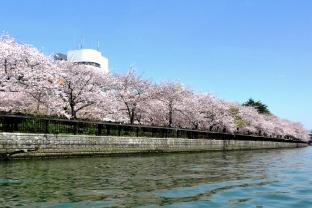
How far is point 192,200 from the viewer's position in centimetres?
1220

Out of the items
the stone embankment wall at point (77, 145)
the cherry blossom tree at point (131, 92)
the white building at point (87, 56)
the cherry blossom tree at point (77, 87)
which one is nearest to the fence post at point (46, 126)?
the stone embankment wall at point (77, 145)

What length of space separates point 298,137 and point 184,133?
8024 cm

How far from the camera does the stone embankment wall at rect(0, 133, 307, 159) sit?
86.8 ft

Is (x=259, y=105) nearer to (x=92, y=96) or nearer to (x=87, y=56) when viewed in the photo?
(x=87, y=56)

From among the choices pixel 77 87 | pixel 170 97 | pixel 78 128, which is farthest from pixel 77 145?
pixel 170 97

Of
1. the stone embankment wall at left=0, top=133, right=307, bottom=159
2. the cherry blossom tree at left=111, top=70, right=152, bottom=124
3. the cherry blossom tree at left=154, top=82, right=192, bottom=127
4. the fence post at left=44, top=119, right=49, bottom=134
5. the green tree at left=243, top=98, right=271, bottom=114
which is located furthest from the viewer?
the green tree at left=243, top=98, right=271, bottom=114

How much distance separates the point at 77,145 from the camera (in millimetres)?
31125

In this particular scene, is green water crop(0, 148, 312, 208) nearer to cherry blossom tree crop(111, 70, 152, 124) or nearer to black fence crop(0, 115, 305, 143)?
black fence crop(0, 115, 305, 143)

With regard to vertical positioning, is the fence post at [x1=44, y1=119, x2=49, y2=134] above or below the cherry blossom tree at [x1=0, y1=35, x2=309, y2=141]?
below

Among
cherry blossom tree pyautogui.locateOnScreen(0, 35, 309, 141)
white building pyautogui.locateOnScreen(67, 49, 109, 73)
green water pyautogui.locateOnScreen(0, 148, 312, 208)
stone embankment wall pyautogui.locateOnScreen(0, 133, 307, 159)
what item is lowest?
green water pyautogui.locateOnScreen(0, 148, 312, 208)

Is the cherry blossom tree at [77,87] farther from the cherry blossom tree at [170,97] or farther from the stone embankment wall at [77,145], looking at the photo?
the cherry blossom tree at [170,97]

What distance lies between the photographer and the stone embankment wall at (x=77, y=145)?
26.5 m

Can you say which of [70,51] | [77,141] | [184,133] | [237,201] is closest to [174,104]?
[184,133]

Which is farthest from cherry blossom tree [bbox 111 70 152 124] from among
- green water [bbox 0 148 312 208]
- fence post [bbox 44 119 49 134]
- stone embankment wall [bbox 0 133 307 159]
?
green water [bbox 0 148 312 208]
